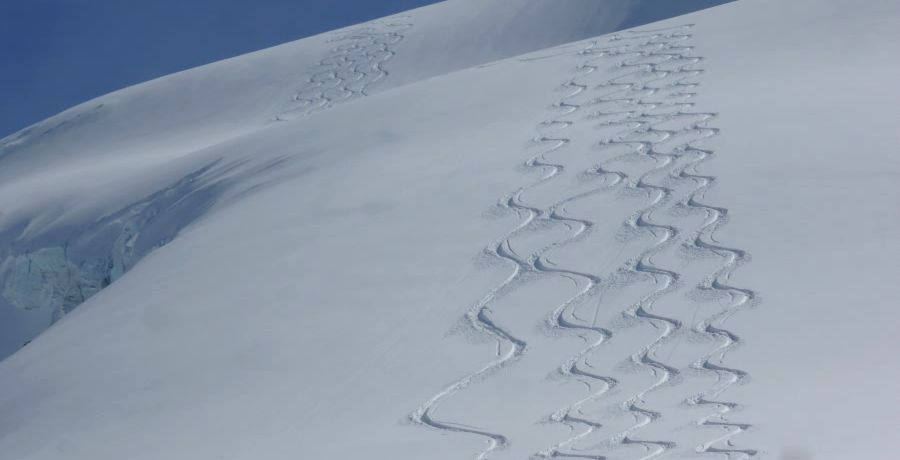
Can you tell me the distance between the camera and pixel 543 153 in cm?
713

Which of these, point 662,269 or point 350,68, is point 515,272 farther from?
point 350,68

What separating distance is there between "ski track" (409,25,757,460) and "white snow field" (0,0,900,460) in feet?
0.06

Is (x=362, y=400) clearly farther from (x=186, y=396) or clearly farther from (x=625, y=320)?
(x=625, y=320)

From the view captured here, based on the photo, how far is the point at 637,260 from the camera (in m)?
5.40

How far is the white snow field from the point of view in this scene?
4059mm

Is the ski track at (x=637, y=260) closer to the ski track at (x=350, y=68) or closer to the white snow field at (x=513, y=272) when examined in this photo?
the white snow field at (x=513, y=272)

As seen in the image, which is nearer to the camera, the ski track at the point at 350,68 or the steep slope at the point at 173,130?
the steep slope at the point at 173,130

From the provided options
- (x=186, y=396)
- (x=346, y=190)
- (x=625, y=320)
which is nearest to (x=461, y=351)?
(x=625, y=320)

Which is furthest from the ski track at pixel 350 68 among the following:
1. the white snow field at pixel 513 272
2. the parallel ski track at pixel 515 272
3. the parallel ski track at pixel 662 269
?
the parallel ski track at pixel 515 272

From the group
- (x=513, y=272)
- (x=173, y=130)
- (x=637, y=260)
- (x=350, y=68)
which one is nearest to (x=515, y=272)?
(x=513, y=272)

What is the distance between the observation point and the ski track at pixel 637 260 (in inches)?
154

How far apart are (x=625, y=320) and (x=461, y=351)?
0.72 m

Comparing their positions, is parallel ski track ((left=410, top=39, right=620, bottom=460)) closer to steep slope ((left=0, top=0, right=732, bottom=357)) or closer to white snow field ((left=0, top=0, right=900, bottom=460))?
white snow field ((left=0, top=0, right=900, bottom=460))

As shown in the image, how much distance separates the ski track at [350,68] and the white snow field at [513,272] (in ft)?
8.34
